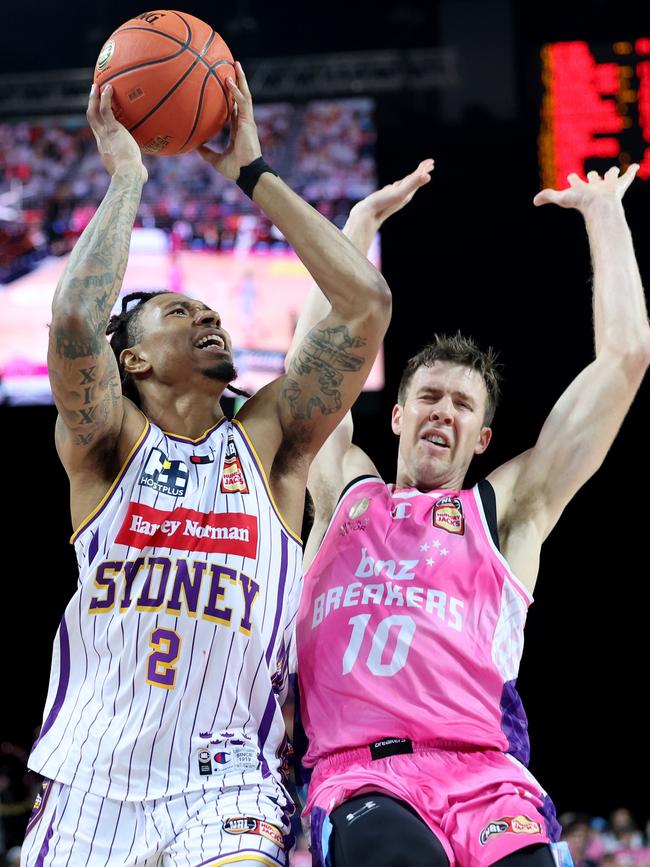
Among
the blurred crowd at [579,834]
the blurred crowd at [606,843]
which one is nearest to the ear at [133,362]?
the blurred crowd at [579,834]

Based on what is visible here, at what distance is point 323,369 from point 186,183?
870cm

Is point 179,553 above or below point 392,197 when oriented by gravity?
below

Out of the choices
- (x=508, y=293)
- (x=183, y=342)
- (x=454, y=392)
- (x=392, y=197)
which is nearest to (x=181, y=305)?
(x=183, y=342)

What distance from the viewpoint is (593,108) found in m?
9.18

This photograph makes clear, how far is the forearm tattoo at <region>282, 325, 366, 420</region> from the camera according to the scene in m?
3.36

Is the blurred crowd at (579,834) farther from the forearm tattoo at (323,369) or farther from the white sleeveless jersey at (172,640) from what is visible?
the forearm tattoo at (323,369)

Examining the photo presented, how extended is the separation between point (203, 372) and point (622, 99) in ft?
22.5

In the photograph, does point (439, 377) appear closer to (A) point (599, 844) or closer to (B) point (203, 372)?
(B) point (203, 372)

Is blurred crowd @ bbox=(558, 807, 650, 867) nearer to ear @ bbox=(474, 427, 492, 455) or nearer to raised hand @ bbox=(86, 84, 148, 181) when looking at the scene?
ear @ bbox=(474, 427, 492, 455)

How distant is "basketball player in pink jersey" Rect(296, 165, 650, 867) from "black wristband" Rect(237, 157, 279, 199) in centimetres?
71

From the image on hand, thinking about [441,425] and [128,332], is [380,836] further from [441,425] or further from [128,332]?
[128,332]

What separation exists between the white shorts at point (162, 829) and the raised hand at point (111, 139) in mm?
1777

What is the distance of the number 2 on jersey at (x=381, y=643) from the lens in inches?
129

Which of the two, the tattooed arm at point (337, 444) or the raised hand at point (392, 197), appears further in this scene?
the raised hand at point (392, 197)
